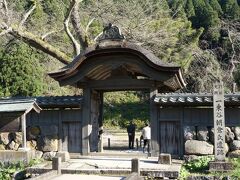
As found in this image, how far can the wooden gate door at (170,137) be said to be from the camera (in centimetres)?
1350

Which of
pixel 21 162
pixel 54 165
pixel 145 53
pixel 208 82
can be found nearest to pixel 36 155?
pixel 21 162

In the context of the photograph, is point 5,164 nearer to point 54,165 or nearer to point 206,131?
point 54,165

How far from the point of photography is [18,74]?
84.0ft

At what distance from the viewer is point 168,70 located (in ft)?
42.6

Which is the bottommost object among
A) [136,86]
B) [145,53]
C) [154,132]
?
[154,132]

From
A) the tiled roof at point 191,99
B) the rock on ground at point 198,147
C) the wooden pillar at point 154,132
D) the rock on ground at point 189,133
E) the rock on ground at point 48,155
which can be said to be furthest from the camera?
the rock on ground at point 48,155

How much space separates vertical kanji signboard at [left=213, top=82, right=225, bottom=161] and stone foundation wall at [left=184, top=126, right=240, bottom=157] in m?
0.95

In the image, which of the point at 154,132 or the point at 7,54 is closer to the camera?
the point at 154,132

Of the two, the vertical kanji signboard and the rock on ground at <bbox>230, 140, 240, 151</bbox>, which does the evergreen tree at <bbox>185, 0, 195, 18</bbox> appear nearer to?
the rock on ground at <bbox>230, 140, 240, 151</bbox>

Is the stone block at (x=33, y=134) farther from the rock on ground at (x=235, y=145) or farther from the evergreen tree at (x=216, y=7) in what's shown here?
the evergreen tree at (x=216, y=7)

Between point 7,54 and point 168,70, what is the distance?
53.1 ft

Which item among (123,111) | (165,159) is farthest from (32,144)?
(123,111)

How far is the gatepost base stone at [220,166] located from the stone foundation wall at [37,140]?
5.75 metres

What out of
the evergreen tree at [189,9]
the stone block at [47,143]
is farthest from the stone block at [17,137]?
the evergreen tree at [189,9]
